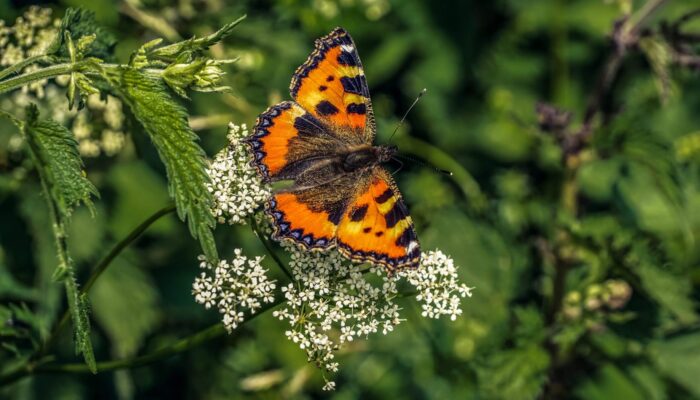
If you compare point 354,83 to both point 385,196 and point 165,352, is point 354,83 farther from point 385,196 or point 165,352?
point 165,352

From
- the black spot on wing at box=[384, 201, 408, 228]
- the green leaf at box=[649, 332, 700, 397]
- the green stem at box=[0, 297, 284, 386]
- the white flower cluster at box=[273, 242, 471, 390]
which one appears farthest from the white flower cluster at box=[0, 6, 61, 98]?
the green leaf at box=[649, 332, 700, 397]

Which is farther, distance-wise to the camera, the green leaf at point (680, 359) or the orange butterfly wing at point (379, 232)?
the green leaf at point (680, 359)

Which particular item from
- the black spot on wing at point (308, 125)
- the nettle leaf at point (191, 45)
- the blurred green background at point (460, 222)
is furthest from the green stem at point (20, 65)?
the black spot on wing at point (308, 125)

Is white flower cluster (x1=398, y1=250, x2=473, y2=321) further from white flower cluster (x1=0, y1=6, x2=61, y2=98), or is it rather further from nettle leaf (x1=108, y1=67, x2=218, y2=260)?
white flower cluster (x1=0, y1=6, x2=61, y2=98)

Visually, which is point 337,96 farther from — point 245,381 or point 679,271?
point 245,381

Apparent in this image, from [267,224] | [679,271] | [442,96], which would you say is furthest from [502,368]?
[442,96]

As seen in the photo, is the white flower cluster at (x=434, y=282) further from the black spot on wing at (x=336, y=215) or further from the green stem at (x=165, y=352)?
the green stem at (x=165, y=352)

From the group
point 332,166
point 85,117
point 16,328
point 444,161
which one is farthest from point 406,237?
point 444,161
